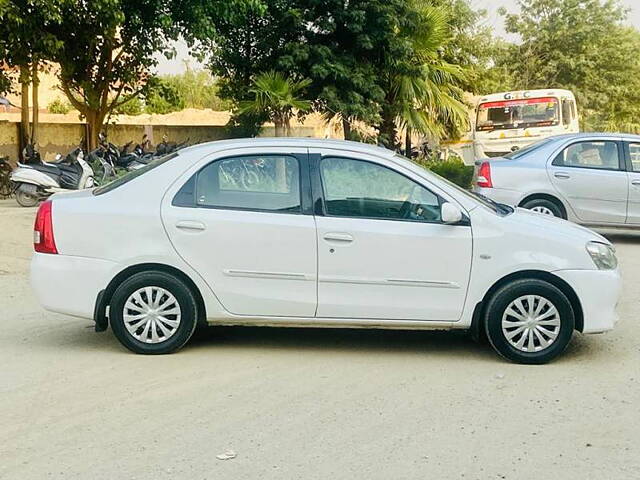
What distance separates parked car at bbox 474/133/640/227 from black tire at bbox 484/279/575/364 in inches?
232

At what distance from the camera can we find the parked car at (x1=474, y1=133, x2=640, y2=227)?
38.8 feet

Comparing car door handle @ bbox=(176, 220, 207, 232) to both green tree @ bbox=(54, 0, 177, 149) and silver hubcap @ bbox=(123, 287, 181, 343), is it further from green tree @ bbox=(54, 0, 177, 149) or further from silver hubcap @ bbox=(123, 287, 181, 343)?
green tree @ bbox=(54, 0, 177, 149)

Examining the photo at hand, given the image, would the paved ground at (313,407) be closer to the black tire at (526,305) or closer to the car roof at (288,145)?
the black tire at (526,305)

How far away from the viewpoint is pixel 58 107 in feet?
131

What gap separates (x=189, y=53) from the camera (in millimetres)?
19281

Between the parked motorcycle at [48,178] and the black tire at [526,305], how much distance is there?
489 inches

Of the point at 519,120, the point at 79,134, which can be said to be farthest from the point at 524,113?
the point at 79,134

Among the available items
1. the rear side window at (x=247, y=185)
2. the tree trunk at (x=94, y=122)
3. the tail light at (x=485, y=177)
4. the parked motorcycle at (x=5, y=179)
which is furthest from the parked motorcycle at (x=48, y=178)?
the rear side window at (x=247, y=185)

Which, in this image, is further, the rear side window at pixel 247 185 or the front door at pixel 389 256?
the rear side window at pixel 247 185

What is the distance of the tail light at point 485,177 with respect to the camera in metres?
11.9

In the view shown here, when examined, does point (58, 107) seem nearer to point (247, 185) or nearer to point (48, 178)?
point (48, 178)

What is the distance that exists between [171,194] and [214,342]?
126cm

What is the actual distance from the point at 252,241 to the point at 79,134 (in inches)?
706

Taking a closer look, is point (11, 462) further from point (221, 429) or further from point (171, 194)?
point (171, 194)
